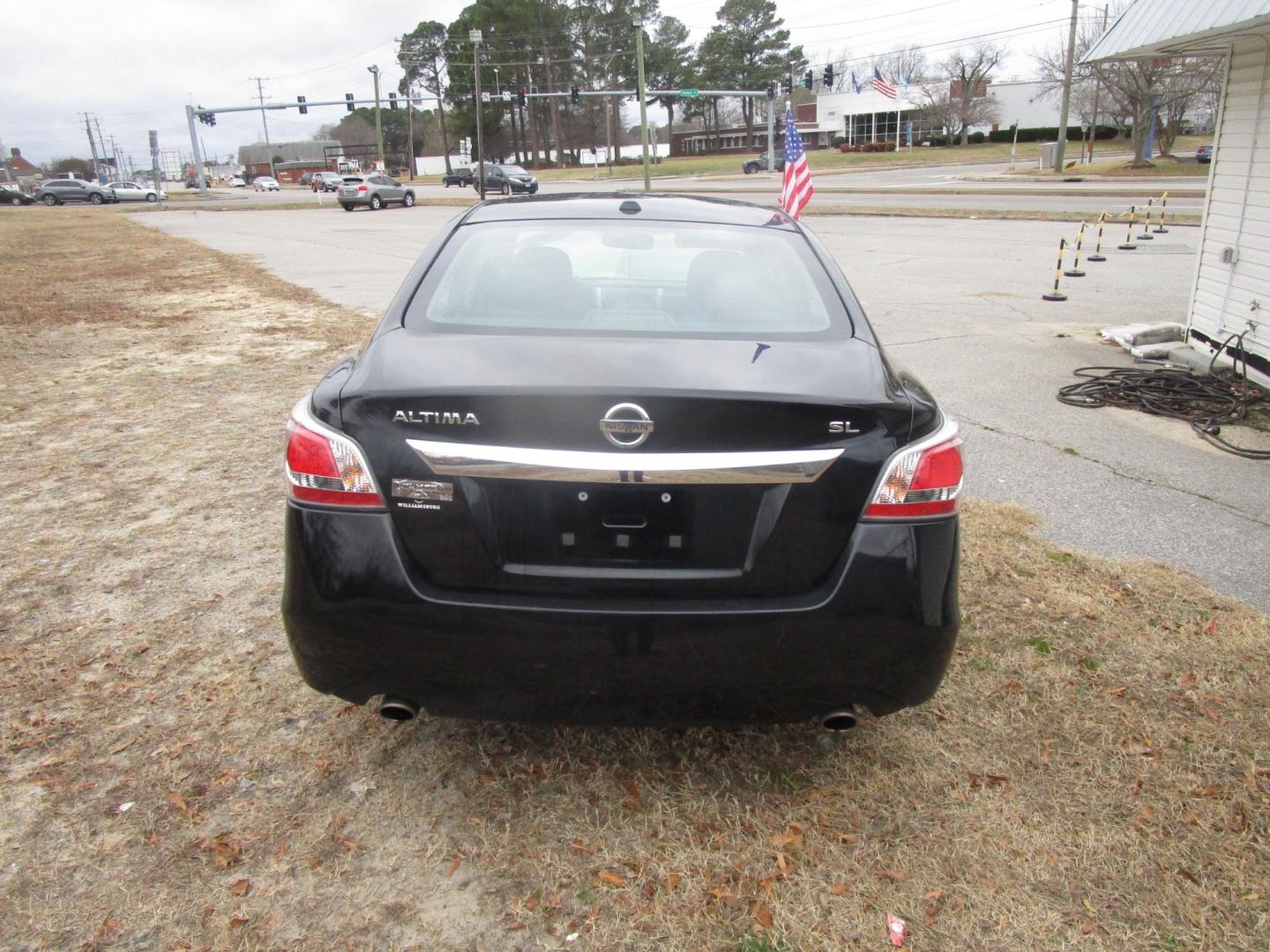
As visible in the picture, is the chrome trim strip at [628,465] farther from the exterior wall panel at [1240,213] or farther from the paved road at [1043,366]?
the exterior wall panel at [1240,213]

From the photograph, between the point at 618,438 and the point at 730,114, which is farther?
the point at 730,114

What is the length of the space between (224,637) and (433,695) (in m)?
1.60

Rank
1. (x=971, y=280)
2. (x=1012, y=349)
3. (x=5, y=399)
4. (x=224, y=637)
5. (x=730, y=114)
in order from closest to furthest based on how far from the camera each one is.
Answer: (x=224, y=637), (x=5, y=399), (x=1012, y=349), (x=971, y=280), (x=730, y=114)

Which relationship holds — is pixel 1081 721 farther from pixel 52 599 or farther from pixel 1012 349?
pixel 1012 349

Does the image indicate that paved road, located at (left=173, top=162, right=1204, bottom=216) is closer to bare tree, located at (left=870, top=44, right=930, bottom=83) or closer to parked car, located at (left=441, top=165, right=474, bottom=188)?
parked car, located at (left=441, top=165, right=474, bottom=188)

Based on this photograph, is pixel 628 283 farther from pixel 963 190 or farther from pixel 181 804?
pixel 963 190

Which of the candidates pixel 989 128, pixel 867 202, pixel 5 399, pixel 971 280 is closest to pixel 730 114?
pixel 989 128

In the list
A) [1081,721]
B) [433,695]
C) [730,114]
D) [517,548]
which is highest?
[730,114]

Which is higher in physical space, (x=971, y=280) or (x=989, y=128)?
(x=989, y=128)

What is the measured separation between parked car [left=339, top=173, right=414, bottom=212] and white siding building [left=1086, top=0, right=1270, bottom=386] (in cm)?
3839

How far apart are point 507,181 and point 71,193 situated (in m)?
36.1

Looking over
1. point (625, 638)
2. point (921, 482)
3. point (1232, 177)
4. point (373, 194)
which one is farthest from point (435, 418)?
point (373, 194)

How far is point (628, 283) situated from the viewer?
325 cm

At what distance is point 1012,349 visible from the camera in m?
8.95
